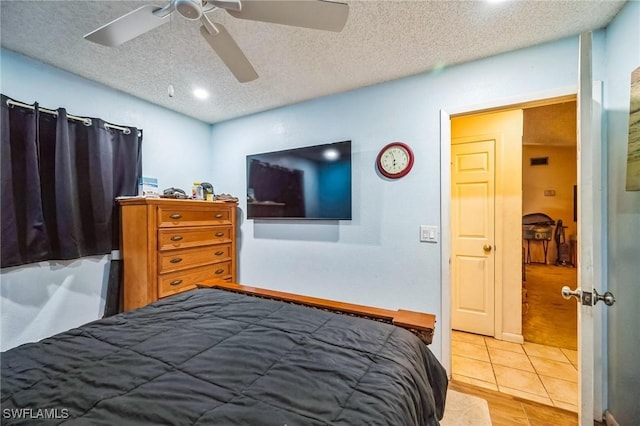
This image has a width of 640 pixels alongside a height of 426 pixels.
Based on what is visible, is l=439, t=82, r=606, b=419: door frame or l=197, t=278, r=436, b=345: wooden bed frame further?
l=439, t=82, r=606, b=419: door frame

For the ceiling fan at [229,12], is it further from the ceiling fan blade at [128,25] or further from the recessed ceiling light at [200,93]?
the recessed ceiling light at [200,93]

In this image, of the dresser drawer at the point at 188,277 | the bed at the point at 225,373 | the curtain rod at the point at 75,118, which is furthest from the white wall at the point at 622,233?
the curtain rod at the point at 75,118

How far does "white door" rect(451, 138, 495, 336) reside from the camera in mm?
A: 2844

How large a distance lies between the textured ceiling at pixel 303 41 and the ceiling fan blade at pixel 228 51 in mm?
302

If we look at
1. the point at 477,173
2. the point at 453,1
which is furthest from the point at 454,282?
the point at 453,1

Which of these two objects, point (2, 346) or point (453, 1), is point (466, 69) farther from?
point (2, 346)

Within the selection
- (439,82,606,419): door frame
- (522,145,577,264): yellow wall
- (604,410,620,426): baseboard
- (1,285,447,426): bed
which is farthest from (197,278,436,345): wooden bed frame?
(522,145,577,264): yellow wall

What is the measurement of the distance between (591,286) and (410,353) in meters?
0.86

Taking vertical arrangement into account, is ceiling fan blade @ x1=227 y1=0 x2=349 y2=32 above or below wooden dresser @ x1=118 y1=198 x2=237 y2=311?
above

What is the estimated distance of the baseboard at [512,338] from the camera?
8.89ft

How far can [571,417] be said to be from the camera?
1.74 m

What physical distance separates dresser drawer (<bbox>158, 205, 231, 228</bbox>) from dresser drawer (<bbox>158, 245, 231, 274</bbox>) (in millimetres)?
256

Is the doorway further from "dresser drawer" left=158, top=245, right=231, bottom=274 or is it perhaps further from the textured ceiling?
"dresser drawer" left=158, top=245, right=231, bottom=274

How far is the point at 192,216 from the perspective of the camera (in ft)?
8.87
